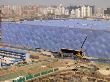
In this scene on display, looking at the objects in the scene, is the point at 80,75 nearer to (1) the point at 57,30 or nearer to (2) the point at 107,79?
(2) the point at 107,79

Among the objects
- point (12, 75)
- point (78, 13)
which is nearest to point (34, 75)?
point (12, 75)

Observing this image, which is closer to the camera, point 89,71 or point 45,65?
point 89,71

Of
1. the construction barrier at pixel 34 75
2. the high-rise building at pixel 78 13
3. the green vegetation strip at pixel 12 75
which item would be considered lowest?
the high-rise building at pixel 78 13

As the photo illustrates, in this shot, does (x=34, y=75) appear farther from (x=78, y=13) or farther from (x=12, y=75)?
(x=78, y=13)

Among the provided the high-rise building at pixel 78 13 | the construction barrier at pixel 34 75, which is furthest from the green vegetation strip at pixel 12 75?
the high-rise building at pixel 78 13

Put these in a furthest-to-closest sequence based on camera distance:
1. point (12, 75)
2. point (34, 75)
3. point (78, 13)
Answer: point (78, 13), point (12, 75), point (34, 75)

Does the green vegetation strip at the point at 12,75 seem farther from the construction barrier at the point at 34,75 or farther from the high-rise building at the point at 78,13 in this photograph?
the high-rise building at the point at 78,13

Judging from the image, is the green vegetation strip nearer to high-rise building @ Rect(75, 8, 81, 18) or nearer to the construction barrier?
the construction barrier

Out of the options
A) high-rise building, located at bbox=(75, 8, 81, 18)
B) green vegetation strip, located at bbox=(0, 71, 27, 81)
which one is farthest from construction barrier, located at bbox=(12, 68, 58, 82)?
high-rise building, located at bbox=(75, 8, 81, 18)

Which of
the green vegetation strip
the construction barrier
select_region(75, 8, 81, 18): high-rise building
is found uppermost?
the construction barrier

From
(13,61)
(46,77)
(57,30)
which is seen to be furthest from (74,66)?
(57,30)

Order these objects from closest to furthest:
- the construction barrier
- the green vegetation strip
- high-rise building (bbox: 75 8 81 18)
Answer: the construction barrier < the green vegetation strip < high-rise building (bbox: 75 8 81 18)
